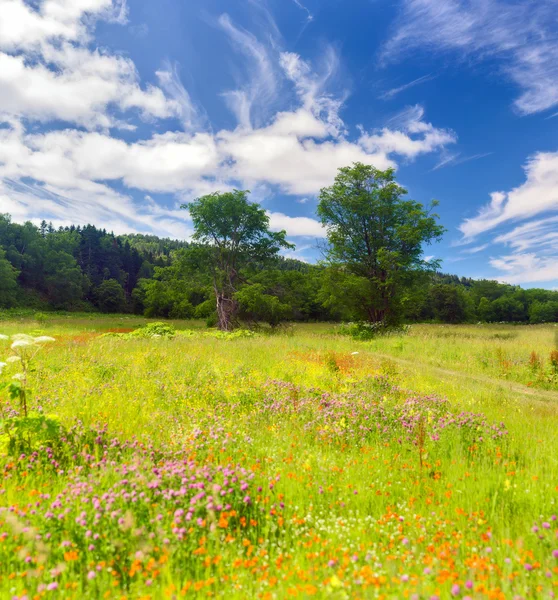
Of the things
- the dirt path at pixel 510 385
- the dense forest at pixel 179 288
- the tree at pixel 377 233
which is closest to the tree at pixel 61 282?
the dense forest at pixel 179 288

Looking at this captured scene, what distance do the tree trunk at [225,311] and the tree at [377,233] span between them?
10.1 m

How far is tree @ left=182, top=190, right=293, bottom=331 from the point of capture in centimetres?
2888

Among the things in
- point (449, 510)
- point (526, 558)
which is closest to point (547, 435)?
point (449, 510)

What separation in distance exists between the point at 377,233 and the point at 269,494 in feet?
88.9

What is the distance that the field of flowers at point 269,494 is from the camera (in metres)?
2.21

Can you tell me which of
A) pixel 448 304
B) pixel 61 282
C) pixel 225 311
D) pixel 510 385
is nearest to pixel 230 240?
pixel 225 311

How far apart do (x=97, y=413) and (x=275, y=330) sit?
78.0 feet

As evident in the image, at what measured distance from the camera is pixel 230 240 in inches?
1180

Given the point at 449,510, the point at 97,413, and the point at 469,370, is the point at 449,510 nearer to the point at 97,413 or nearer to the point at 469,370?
the point at 97,413

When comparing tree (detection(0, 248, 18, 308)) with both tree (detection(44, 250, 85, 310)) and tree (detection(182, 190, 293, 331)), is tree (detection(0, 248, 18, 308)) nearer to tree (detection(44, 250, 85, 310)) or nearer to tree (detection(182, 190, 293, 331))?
tree (detection(44, 250, 85, 310))

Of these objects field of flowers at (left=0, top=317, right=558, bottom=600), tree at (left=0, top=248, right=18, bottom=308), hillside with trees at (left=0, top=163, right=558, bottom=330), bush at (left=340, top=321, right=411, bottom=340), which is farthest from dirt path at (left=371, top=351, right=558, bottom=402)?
tree at (left=0, top=248, right=18, bottom=308)

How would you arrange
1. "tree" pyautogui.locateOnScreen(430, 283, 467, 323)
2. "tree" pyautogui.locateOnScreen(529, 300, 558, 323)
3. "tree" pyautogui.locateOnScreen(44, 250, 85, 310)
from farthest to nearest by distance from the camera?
"tree" pyautogui.locateOnScreen(529, 300, 558, 323)
"tree" pyautogui.locateOnScreen(430, 283, 467, 323)
"tree" pyautogui.locateOnScreen(44, 250, 85, 310)

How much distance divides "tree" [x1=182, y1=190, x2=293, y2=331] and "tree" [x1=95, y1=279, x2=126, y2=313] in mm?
57961

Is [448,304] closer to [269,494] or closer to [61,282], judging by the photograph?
[269,494]
